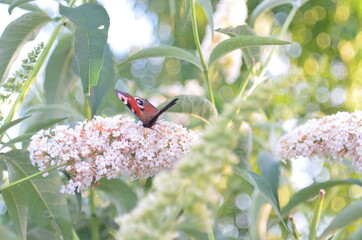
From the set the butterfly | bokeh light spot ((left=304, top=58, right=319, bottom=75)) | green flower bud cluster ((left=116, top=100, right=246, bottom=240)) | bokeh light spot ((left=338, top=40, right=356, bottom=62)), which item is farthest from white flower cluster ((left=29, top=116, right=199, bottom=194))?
bokeh light spot ((left=338, top=40, right=356, bottom=62))

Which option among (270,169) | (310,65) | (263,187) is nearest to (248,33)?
(270,169)

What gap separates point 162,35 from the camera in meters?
2.44

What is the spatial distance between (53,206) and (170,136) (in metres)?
0.27

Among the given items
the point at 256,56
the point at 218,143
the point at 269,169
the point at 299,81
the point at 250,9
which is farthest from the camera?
the point at 250,9

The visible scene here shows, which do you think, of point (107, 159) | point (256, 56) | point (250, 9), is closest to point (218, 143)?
point (107, 159)

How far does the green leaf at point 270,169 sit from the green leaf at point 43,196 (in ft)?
1.32

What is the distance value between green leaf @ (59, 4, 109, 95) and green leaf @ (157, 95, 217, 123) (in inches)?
7.0

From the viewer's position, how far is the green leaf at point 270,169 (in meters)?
1.13

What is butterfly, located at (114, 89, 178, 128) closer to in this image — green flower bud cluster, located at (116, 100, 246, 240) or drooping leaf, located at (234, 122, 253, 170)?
drooping leaf, located at (234, 122, 253, 170)

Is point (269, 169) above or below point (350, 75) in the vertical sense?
above

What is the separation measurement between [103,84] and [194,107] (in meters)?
0.24

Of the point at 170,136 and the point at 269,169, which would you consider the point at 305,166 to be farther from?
the point at 170,136

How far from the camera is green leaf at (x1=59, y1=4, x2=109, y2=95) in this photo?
92cm

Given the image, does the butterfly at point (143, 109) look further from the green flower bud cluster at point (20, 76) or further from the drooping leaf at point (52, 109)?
the drooping leaf at point (52, 109)
